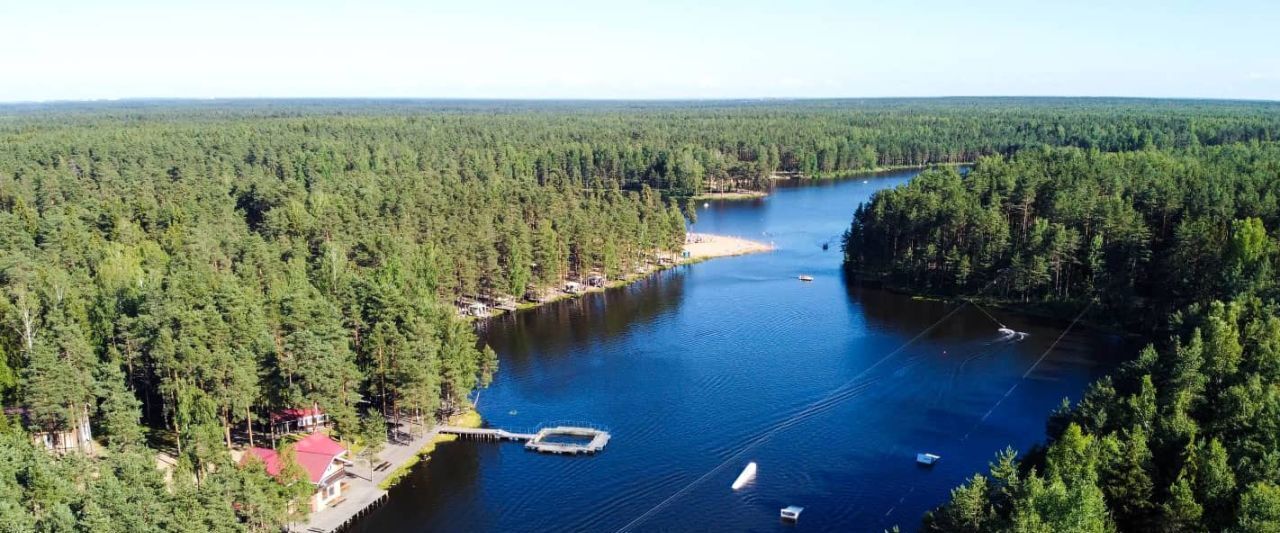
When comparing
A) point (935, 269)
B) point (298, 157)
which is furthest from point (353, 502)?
point (298, 157)

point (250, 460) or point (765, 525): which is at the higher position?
point (250, 460)

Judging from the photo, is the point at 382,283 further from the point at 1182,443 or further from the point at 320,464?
the point at 1182,443

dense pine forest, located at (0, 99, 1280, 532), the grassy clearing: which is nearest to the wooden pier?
the grassy clearing

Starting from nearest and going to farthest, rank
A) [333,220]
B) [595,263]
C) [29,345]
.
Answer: [29,345]
[333,220]
[595,263]

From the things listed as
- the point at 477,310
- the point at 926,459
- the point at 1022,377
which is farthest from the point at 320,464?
the point at 1022,377

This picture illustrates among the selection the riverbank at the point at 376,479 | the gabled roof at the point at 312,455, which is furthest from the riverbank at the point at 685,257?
the gabled roof at the point at 312,455

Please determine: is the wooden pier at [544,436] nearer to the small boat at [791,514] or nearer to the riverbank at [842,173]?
the small boat at [791,514]

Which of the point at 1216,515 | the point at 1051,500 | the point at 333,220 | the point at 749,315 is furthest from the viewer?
the point at 333,220

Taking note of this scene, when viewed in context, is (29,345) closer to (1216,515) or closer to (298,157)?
(1216,515)
